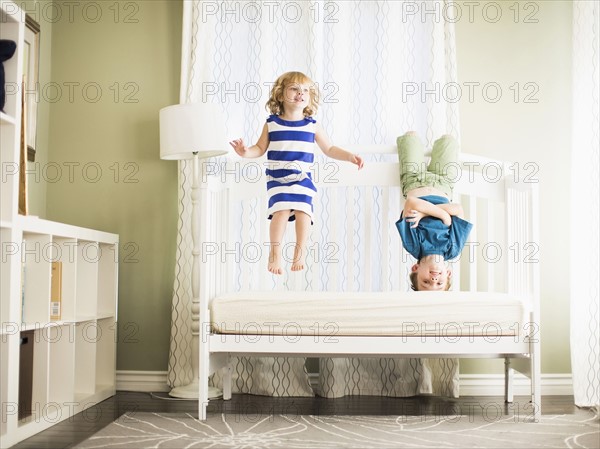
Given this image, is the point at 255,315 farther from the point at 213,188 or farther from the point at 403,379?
the point at 403,379

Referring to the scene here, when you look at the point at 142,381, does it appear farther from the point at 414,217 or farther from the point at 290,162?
the point at 414,217

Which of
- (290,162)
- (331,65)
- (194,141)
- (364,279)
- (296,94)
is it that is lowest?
(364,279)

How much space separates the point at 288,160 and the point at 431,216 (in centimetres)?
61

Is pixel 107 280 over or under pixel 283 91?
under

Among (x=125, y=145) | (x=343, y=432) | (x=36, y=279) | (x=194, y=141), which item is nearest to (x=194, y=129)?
(x=194, y=141)

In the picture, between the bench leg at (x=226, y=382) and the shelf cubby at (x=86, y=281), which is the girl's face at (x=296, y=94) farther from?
the bench leg at (x=226, y=382)

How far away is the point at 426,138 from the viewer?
10.4 feet

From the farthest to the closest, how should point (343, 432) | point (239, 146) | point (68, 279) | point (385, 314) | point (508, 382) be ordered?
1. point (508, 382)
2. point (68, 279)
3. point (239, 146)
4. point (385, 314)
5. point (343, 432)

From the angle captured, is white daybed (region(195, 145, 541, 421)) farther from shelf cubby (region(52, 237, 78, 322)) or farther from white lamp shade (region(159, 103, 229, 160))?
shelf cubby (region(52, 237, 78, 322))

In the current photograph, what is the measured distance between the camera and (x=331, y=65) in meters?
3.25

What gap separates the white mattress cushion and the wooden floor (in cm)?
42

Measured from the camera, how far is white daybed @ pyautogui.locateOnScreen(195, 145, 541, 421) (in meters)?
2.44

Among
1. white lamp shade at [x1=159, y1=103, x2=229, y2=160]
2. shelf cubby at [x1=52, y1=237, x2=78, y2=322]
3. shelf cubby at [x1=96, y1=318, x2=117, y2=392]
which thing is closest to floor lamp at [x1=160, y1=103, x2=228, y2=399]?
white lamp shade at [x1=159, y1=103, x2=229, y2=160]

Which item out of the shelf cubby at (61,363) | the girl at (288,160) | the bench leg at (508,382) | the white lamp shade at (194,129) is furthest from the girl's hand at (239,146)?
the bench leg at (508,382)
